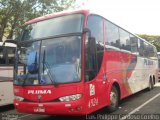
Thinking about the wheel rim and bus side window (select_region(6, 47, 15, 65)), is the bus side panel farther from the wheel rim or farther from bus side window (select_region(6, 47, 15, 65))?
the wheel rim

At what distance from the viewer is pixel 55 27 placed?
9.27 meters

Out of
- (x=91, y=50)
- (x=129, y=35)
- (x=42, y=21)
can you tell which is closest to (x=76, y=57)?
(x=91, y=50)

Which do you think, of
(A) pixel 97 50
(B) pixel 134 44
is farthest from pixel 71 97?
(B) pixel 134 44

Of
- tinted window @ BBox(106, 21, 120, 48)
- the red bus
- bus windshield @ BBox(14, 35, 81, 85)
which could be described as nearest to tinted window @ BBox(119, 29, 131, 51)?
tinted window @ BBox(106, 21, 120, 48)

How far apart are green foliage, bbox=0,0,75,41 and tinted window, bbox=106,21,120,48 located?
1302 centimetres

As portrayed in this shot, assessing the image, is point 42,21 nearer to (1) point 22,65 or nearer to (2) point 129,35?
(1) point 22,65

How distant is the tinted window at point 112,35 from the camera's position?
10.8m

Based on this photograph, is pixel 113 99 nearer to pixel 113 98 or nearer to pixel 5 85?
pixel 113 98

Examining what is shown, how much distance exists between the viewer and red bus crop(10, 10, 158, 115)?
27.6 feet

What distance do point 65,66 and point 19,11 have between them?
1650 cm

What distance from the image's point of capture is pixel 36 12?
83.8 feet

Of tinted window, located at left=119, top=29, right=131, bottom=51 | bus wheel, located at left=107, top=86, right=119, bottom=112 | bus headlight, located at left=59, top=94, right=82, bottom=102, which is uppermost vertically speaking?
tinted window, located at left=119, top=29, right=131, bottom=51

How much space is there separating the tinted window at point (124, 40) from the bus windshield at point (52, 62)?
13.9 ft

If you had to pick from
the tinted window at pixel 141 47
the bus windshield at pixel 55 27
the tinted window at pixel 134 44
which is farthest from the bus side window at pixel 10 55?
the tinted window at pixel 141 47
